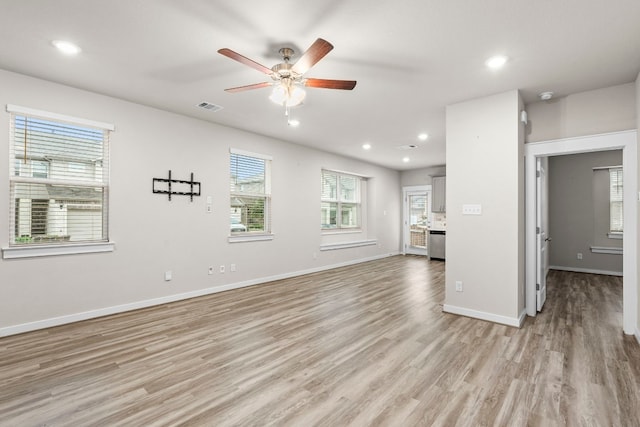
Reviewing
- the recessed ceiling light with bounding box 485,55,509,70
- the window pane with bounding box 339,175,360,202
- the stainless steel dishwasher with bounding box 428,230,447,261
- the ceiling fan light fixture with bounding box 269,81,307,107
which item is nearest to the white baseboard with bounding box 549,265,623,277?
the stainless steel dishwasher with bounding box 428,230,447,261

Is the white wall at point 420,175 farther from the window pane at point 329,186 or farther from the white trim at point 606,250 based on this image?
the white trim at point 606,250

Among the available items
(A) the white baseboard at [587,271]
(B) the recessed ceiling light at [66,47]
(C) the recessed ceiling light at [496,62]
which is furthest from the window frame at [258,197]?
(A) the white baseboard at [587,271]

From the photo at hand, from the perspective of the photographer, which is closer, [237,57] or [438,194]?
[237,57]

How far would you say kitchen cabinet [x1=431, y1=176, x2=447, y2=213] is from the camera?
8.49 m

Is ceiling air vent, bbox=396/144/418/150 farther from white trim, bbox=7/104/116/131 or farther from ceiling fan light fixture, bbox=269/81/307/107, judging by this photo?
white trim, bbox=7/104/116/131

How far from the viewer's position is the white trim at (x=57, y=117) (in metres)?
3.18

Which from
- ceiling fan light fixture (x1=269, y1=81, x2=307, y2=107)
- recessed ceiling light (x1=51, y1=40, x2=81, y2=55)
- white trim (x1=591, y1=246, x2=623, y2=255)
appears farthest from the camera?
white trim (x1=591, y1=246, x2=623, y2=255)

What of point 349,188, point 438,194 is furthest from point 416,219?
point 349,188

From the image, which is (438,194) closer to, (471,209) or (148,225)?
(471,209)

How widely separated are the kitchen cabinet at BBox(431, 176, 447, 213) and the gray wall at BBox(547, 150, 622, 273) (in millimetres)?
2363

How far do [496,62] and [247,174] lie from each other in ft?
12.9

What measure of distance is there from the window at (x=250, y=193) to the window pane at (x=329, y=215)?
1937 mm

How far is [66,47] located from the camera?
2664 millimetres

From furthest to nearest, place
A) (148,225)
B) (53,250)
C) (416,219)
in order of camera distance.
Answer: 1. (416,219)
2. (148,225)
3. (53,250)
